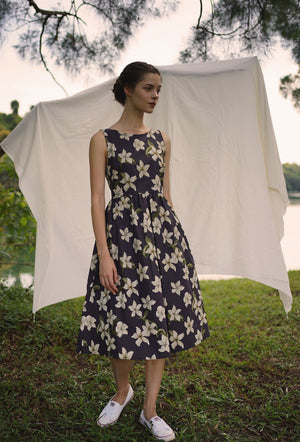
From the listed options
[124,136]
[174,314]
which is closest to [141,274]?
[174,314]

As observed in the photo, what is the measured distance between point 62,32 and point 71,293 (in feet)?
6.78

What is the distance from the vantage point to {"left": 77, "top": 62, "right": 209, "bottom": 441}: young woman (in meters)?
1.65

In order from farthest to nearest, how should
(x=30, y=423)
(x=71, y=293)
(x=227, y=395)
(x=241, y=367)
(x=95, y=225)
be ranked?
(x=241, y=367) < (x=71, y=293) < (x=227, y=395) < (x=30, y=423) < (x=95, y=225)

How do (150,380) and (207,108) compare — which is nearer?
(150,380)

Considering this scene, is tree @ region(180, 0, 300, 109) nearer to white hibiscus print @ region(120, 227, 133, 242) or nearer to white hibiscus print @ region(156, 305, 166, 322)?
white hibiscus print @ region(120, 227, 133, 242)

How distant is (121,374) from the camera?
183 cm

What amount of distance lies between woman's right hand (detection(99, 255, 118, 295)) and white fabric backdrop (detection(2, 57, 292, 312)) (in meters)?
0.62

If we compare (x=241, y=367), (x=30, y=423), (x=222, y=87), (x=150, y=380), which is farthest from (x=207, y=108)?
(x=30, y=423)

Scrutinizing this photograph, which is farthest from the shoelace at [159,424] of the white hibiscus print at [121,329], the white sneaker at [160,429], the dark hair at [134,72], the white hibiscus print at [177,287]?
the dark hair at [134,72]

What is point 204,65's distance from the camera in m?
2.11

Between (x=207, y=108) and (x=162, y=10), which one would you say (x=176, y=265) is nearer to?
(x=207, y=108)

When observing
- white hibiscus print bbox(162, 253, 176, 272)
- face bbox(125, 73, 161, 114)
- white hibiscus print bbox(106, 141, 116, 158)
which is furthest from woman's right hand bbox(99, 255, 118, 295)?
face bbox(125, 73, 161, 114)

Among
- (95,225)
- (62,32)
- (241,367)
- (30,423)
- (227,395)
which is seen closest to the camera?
(95,225)

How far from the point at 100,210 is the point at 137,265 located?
0.91ft
